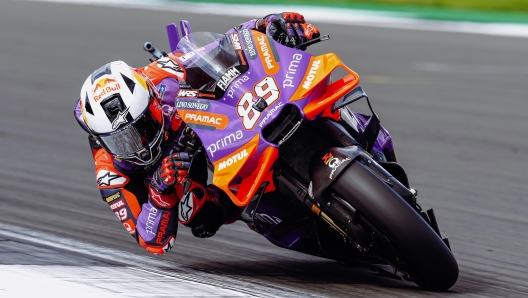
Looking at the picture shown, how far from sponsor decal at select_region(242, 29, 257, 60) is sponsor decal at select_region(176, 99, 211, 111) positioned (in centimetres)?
29

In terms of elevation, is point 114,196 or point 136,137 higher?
point 136,137

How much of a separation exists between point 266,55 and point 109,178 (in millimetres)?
1214

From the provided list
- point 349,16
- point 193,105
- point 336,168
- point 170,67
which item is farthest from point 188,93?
point 349,16

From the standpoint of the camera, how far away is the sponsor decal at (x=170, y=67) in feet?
15.5

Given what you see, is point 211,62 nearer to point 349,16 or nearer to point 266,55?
point 266,55

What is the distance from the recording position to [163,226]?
452cm

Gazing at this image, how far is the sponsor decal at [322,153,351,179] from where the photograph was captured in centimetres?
362

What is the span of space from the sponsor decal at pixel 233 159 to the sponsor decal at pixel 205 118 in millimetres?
150

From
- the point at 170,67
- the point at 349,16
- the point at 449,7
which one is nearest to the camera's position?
the point at 170,67

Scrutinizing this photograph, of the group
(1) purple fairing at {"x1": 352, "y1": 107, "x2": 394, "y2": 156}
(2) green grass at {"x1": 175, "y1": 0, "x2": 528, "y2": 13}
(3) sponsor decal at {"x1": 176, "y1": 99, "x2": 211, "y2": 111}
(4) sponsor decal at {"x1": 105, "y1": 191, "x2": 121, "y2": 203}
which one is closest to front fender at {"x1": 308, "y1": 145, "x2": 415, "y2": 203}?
(3) sponsor decal at {"x1": 176, "y1": 99, "x2": 211, "y2": 111}

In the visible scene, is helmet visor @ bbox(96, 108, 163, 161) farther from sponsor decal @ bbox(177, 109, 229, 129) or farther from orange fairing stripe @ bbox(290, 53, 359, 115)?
orange fairing stripe @ bbox(290, 53, 359, 115)

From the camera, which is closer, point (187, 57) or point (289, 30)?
point (187, 57)

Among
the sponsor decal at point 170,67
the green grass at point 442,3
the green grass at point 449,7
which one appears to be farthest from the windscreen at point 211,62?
the green grass at point 442,3

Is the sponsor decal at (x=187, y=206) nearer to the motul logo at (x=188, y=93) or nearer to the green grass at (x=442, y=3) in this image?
the motul logo at (x=188, y=93)
